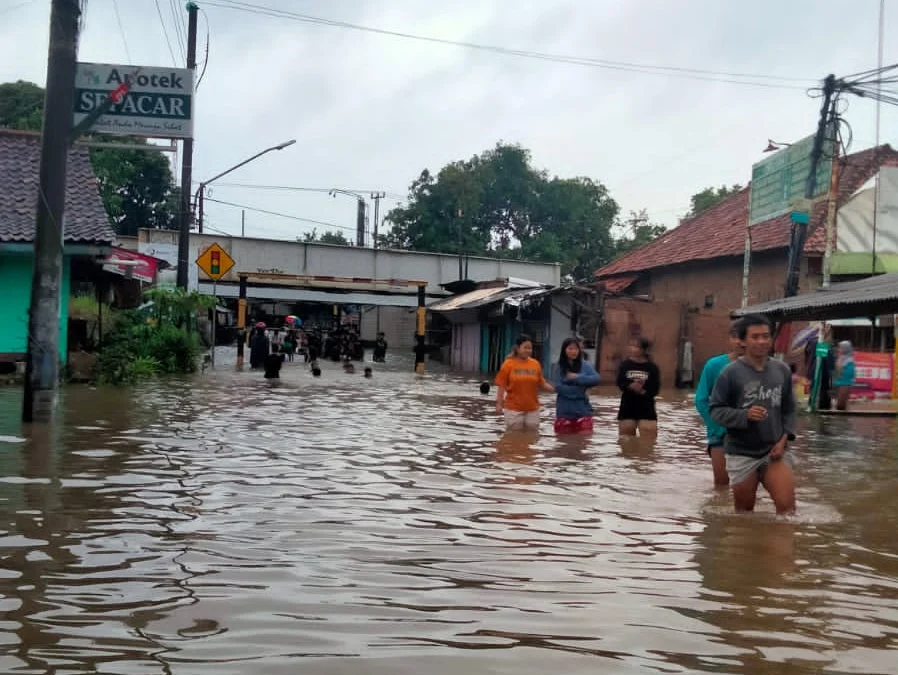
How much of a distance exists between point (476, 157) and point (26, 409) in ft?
156

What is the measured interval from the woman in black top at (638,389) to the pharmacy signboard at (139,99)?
7.65 m

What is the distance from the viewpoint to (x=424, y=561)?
602 centimetres

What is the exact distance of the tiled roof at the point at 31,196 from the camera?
1859 cm

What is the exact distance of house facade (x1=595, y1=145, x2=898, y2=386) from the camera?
27.9 meters

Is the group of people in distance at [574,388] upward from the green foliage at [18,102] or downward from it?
downward

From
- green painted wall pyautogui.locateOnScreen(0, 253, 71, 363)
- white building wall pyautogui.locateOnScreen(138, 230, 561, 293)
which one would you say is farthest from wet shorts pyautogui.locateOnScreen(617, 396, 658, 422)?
white building wall pyautogui.locateOnScreen(138, 230, 561, 293)

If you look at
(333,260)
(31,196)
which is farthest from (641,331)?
(333,260)

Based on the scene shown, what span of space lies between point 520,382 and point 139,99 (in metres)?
7.88

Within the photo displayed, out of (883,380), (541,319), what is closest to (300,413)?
(883,380)

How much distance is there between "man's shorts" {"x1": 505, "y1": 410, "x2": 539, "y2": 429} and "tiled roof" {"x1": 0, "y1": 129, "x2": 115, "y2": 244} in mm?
9539

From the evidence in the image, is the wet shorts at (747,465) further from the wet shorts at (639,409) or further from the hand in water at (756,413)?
the wet shorts at (639,409)

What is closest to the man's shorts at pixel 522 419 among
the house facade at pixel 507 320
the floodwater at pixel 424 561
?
the floodwater at pixel 424 561

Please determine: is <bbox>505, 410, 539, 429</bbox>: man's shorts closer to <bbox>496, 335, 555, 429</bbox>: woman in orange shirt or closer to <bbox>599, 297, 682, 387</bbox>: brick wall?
<bbox>496, 335, 555, 429</bbox>: woman in orange shirt

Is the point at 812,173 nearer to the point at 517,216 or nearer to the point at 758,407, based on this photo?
the point at 758,407
